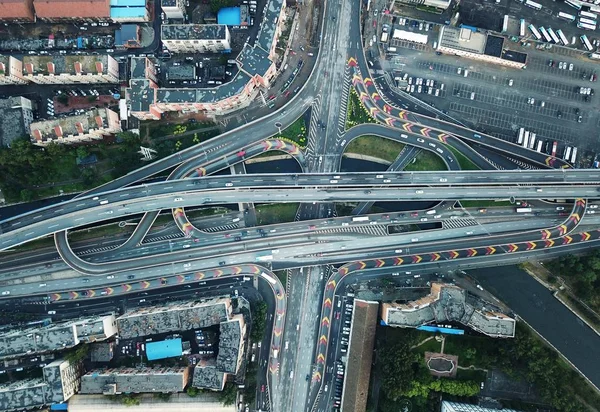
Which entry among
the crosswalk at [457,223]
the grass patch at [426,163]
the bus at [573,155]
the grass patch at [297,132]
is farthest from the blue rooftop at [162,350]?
the bus at [573,155]

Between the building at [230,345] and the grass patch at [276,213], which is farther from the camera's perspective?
the grass patch at [276,213]

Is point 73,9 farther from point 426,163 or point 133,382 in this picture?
point 426,163

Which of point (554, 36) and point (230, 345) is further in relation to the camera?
point (554, 36)

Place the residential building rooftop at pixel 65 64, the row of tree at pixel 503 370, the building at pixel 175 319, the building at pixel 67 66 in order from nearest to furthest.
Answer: the row of tree at pixel 503 370, the building at pixel 175 319, the building at pixel 67 66, the residential building rooftop at pixel 65 64

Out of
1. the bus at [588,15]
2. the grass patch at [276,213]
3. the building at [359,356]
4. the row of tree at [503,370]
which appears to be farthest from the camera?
the grass patch at [276,213]

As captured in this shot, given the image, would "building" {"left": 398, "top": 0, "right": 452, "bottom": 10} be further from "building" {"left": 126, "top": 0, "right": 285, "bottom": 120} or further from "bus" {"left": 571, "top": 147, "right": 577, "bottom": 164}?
"bus" {"left": 571, "top": 147, "right": 577, "bottom": 164}

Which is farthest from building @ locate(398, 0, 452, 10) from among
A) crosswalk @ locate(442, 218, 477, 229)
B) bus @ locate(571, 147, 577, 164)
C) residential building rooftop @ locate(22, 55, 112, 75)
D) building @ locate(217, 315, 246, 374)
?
building @ locate(217, 315, 246, 374)

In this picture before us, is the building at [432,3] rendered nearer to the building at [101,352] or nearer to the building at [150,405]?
the building at [150,405]

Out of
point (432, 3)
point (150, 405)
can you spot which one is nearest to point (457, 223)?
point (432, 3)

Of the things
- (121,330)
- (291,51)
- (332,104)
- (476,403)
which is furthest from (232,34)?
(476,403)
